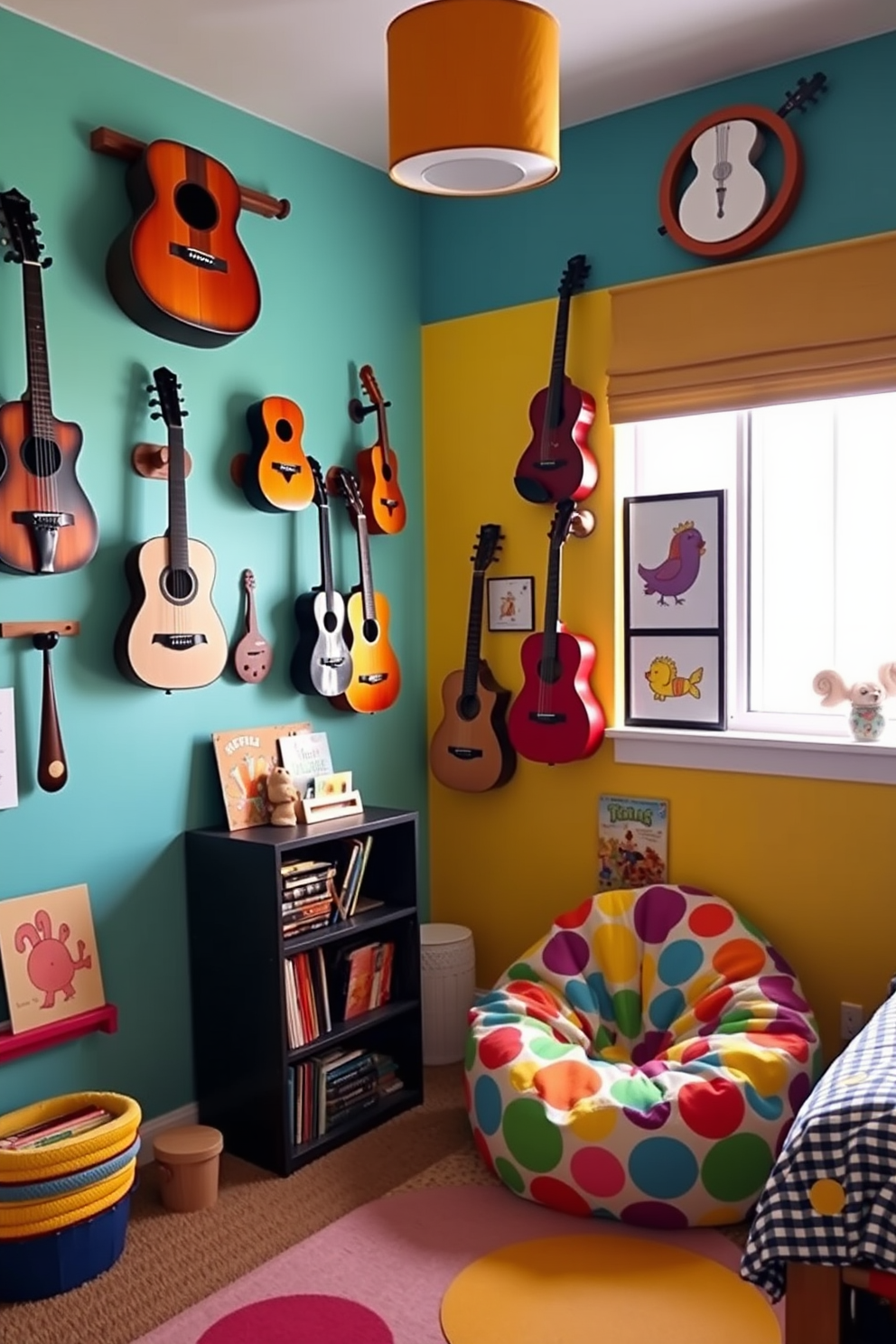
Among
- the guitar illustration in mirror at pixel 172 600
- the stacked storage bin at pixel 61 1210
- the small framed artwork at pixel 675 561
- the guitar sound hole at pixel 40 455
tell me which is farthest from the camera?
the small framed artwork at pixel 675 561

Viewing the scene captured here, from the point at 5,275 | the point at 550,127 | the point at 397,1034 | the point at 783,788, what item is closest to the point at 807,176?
the point at 550,127

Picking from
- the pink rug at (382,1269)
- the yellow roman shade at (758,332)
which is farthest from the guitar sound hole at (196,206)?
the pink rug at (382,1269)

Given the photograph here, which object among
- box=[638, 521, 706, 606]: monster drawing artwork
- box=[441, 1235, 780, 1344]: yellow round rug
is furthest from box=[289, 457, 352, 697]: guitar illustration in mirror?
box=[441, 1235, 780, 1344]: yellow round rug

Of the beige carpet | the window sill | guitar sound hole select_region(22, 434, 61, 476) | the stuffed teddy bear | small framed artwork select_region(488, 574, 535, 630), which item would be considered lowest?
the beige carpet

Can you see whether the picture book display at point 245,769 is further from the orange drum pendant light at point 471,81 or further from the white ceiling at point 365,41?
the white ceiling at point 365,41

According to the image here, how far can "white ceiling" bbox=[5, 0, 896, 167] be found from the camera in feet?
8.52

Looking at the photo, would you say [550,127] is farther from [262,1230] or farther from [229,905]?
[262,1230]

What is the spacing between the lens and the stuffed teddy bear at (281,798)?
9.73 feet

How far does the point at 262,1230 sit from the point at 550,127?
2.29 metres

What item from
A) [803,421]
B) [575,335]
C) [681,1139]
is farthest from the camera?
[575,335]

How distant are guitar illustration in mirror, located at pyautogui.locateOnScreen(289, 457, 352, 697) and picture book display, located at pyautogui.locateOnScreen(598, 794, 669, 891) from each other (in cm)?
86

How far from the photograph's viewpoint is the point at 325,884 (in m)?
2.91

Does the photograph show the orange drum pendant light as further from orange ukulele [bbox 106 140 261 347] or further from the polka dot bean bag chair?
the polka dot bean bag chair

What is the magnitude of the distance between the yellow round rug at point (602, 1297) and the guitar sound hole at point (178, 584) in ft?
5.33
